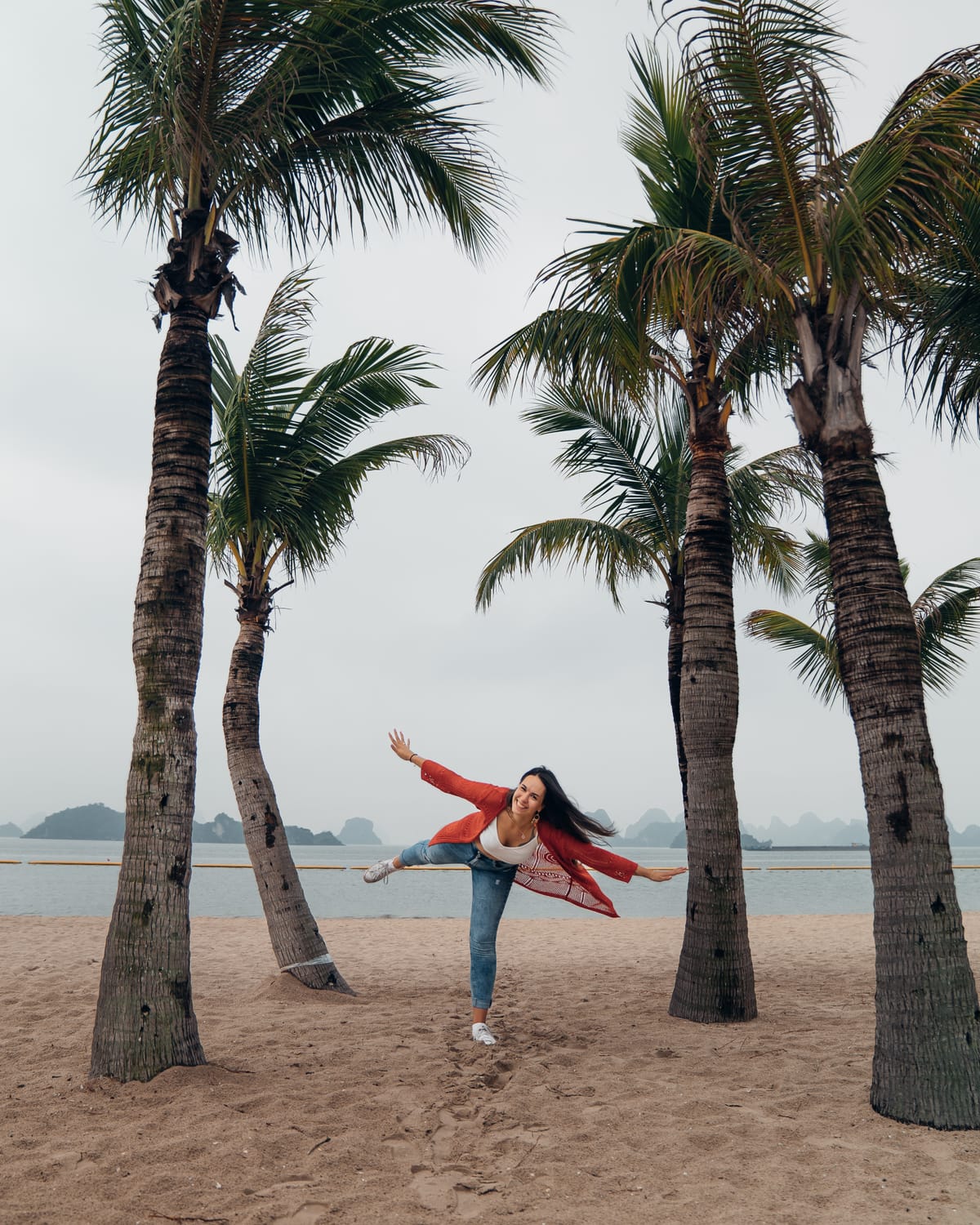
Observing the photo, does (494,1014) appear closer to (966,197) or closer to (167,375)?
(167,375)

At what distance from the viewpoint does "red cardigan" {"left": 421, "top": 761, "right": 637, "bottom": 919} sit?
18.6 ft

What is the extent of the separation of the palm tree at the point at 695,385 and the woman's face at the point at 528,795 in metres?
1.82

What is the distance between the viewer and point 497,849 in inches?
224

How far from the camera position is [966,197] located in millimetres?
7023

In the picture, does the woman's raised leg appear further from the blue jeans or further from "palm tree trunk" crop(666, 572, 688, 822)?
"palm tree trunk" crop(666, 572, 688, 822)

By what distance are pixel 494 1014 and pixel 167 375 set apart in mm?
5520

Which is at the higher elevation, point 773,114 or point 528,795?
point 773,114

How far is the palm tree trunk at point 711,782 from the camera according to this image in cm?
681

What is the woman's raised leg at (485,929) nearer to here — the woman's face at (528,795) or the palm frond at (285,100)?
the woman's face at (528,795)

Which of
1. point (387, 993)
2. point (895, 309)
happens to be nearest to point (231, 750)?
point (387, 993)

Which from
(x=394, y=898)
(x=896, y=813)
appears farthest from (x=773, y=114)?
(x=394, y=898)

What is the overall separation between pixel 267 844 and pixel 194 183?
18.6 feet

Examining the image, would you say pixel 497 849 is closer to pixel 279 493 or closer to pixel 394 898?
pixel 279 493

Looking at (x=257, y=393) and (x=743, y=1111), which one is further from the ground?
(x=257, y=393)
